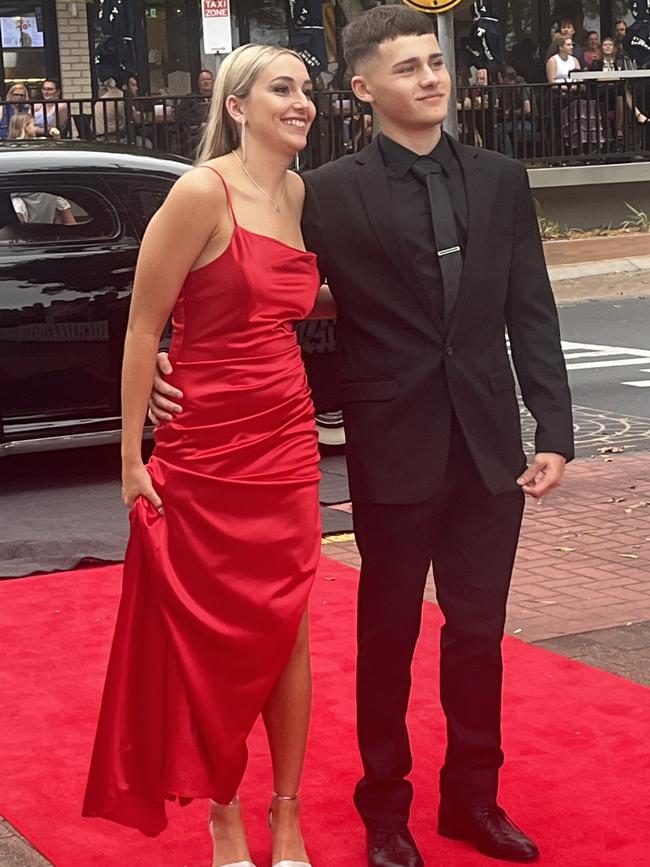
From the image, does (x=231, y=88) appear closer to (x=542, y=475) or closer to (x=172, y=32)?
(x=542, y=475)

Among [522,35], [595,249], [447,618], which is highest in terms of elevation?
[522,35]

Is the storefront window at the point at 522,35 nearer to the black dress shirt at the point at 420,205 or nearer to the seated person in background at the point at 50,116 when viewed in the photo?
the seated person in background at the point at 50,116

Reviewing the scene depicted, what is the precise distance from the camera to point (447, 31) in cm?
932

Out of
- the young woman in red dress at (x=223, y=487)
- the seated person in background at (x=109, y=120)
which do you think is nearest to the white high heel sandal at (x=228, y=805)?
the young woman in red dress at (x=223, y=487)

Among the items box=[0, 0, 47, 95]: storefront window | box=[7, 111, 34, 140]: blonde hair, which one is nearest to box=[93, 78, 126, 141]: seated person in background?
box=[7, 111, 34, 140]: blonde hair

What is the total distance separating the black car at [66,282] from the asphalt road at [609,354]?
3203 mm

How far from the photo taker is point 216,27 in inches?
541

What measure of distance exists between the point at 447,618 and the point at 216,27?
10.2 meters

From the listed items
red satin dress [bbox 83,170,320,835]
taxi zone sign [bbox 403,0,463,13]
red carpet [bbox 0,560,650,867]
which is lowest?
red carpet [bbox 0,560,650,867]

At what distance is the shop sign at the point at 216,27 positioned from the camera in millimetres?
13672

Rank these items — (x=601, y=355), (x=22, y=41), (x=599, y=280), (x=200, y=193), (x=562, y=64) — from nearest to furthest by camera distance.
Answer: (x=200, y=193) → (x=601, y=355) → (x=599, y=280) → (x=562, y=64) → (x=22, y=41)

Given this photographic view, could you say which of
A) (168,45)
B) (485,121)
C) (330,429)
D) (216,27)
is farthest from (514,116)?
(330,429)

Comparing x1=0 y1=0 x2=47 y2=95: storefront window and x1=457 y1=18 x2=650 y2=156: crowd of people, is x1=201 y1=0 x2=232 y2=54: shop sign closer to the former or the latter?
x1=457 y1=18 x2=650 y2=156: crowd of people

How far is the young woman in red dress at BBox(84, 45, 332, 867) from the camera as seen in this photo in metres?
3.97
